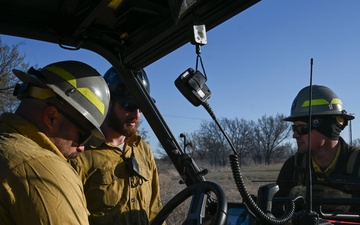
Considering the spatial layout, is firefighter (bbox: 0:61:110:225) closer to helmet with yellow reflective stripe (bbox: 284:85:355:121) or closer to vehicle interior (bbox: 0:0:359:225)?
vehicle interior (bbox: 0:0:359:225)

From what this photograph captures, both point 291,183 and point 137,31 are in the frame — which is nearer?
point 137,31

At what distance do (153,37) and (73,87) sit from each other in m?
0.63

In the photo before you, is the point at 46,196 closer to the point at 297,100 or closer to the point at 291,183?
the point at 291,183

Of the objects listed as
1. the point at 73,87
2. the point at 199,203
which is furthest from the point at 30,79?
the point at 199,203

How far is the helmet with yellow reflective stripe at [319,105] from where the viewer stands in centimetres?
407

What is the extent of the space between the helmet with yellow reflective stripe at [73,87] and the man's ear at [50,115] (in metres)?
0.07

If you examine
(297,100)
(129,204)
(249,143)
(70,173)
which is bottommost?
(129,204)

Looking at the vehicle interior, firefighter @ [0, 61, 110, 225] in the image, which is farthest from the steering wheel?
firefighter @ [0, 61, 110, 225]

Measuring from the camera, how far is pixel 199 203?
2289 millimetres

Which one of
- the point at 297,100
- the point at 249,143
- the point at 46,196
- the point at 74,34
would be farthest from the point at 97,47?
the point at 249,143

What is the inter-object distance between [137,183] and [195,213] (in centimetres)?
126

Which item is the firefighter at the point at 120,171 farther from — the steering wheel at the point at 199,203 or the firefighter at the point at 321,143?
the firefighter at the point at 321,143

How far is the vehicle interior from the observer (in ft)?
7.34

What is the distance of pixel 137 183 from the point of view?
3.45m
